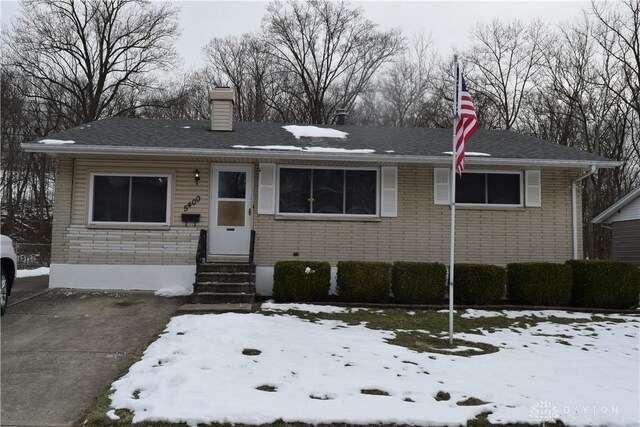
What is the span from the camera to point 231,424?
3.50 meters

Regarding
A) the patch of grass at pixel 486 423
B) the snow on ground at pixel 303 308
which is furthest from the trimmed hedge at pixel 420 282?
the patch of grass at pixel 486 423

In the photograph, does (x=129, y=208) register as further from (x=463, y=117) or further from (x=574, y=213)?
(x=574, y=213)

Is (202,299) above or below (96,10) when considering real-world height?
below

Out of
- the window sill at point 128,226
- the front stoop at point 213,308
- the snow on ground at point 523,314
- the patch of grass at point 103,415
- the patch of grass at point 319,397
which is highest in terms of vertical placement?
the window sill at point 128,226

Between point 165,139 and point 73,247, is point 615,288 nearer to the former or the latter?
point 165,139

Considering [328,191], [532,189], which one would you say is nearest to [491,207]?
[532,189]

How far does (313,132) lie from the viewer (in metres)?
11.8

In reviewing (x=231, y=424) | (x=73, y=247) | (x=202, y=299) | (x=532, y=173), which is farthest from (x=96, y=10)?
(x=231, y=424)

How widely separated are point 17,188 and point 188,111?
34.5 ft

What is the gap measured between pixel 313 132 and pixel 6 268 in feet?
24.5

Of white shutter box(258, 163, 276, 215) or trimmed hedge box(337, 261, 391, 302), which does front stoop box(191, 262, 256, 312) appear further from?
trimmed hedge box(337, 261, 391, 302)

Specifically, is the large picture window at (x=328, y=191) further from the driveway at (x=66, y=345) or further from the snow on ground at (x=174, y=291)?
the driveway at (x=66, y=345)

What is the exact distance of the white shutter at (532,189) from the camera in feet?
33.0

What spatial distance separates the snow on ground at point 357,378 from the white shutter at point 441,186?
3981mm
